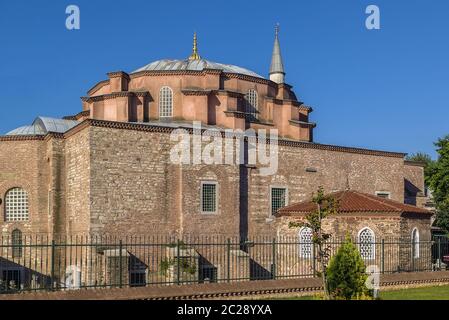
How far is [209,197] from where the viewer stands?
1002 inches

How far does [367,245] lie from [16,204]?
1437cm

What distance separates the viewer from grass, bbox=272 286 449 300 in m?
17.0

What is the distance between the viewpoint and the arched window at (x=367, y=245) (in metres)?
22.5

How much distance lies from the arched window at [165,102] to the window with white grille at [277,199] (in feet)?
19.5

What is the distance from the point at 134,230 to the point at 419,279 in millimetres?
10204

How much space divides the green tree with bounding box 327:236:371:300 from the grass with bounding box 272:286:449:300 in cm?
246

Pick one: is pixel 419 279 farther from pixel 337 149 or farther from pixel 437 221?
pixel 437 221

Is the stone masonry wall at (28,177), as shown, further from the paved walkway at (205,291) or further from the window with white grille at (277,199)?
the paved walkway at (205,291)

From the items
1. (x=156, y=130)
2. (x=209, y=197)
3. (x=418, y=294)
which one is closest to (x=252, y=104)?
(x=209, y=197)

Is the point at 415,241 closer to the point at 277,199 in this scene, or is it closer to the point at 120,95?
the point at 277,199

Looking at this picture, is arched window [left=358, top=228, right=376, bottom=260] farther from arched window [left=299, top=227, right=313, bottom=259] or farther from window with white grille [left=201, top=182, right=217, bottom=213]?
window with white grille [left=201, top=182, right=217, bottom=213]

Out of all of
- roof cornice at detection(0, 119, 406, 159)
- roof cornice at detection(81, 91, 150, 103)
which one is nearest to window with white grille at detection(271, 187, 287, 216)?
roof cornice at detection(0, 119, 406, 159)

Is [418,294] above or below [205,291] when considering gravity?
below
